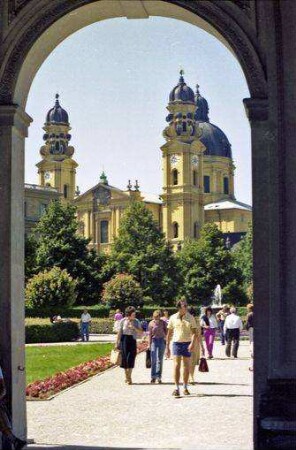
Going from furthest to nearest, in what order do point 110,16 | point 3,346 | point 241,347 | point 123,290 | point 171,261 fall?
point 171,261 < point 123,290 < point 241,347 < point 110,16 < point 3,346

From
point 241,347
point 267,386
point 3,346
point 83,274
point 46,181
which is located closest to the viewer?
point 267,386

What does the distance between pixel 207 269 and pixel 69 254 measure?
16305 mm

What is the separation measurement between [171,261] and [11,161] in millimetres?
66993

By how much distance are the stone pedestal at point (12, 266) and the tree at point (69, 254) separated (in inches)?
2203

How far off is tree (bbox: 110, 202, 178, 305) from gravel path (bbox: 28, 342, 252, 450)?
180ft

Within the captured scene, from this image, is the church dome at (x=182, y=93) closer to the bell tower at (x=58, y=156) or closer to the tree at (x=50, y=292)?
the bell tower at (x=58, y=156)

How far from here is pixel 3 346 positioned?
30.9ft

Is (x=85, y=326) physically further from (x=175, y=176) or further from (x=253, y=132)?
(x=175, y=176)

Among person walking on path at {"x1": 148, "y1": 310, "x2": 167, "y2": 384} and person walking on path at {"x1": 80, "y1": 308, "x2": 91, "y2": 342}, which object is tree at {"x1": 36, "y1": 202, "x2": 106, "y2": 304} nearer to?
person walking on path at {"x1": 80, "y1": 308, "x2": 91, "y2": 342}

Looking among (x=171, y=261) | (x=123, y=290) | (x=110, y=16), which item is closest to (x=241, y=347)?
(x=110, y=16)

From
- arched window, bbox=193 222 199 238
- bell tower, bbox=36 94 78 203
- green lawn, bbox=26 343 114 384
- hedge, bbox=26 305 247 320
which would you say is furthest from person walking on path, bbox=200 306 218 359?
bell tower, bbox=36 94 78 203

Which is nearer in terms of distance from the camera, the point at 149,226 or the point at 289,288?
the point at 289,288

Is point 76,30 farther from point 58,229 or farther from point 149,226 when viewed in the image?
point 149,226

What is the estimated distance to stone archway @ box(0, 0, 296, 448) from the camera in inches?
344
